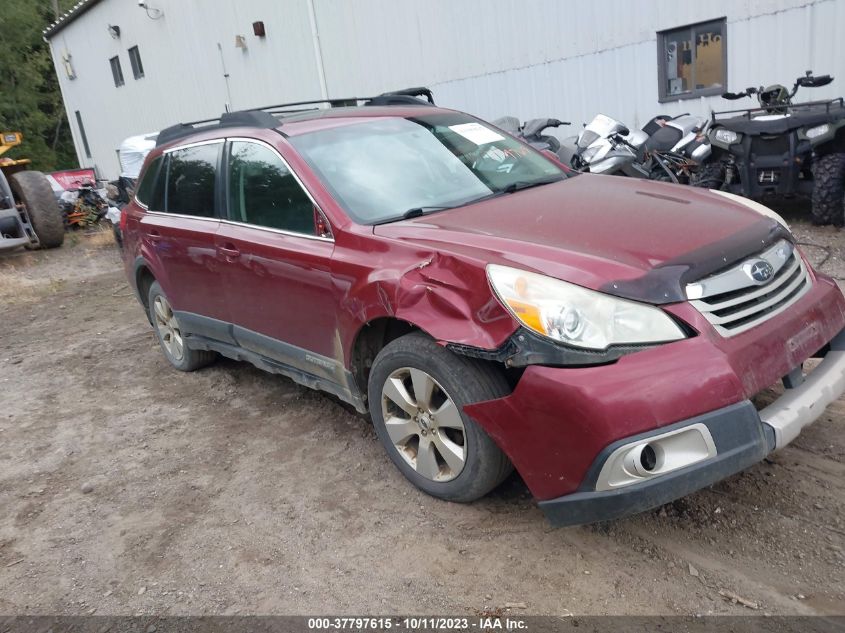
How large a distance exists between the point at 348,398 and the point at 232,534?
825 mm

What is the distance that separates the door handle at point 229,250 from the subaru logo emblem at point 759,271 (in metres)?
2.59

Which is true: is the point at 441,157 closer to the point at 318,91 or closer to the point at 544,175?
the point at 544,175

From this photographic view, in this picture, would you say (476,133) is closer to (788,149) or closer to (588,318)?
(588,318)

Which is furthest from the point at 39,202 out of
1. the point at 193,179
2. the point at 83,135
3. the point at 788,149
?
the point at 83,135

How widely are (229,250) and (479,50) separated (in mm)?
8720

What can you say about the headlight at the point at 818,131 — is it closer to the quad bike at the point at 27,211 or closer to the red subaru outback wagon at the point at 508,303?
the red subaru outback wagon at the point at 508,303

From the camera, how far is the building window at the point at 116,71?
23.8 metres

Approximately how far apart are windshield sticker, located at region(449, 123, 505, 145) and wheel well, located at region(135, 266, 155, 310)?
262 centimetres

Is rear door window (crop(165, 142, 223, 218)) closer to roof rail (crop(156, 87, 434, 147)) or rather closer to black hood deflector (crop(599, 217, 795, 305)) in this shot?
roof rail (crop(156, 87, 434, 147))

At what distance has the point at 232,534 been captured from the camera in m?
3.21

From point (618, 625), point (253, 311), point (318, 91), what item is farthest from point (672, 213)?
point (318, 91)

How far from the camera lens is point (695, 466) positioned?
2389 mm

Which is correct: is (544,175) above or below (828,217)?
above

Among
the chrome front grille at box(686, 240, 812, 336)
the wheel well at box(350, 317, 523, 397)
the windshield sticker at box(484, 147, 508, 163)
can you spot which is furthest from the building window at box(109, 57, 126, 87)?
the chrome front grille at box(686, 240, 812, 336)
